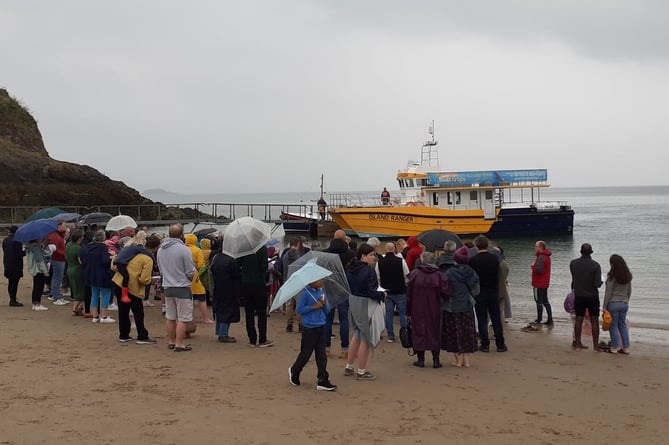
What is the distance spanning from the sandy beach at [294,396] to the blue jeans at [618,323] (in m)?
0.26

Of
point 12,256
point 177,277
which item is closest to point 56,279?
point 12,256

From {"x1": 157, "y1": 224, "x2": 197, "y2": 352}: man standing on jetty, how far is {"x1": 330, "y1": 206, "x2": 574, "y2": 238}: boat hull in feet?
89.9

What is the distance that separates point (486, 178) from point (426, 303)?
31.8 meters

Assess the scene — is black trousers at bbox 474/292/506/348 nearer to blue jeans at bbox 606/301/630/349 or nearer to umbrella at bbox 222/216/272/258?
blue jeans at bbox 606/301/630/349

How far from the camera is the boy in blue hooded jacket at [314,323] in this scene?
6297mm

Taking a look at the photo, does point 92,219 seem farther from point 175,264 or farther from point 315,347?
point 315,347

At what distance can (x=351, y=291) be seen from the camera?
702 centimetres

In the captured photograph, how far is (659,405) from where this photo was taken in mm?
6441

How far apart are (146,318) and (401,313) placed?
437cm

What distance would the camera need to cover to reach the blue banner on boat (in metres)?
36.7

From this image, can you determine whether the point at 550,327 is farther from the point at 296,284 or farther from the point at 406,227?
the point at 406,227

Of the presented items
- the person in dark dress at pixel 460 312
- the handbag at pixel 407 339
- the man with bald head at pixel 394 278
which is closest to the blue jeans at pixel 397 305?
→ the man with bald head at pixel 394 278

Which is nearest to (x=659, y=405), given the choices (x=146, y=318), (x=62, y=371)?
(x=62, y=371)

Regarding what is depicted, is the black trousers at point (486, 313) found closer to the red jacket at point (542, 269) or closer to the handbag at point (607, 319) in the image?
the handbag at point (607, 319)
